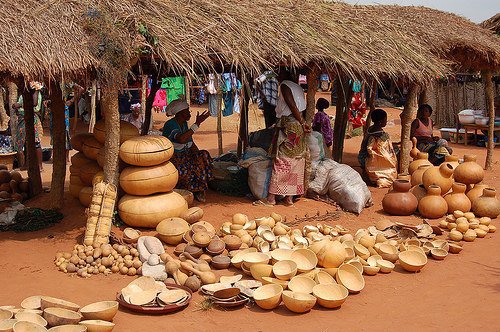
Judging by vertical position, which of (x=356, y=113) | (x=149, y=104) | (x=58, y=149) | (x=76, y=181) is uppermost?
(x=149, y=104)

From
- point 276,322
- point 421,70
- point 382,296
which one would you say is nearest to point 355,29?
point 421,70

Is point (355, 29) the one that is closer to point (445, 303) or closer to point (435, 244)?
point (435, 244)

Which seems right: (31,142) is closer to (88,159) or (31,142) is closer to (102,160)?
(88,159)

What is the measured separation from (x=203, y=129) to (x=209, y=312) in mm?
14879

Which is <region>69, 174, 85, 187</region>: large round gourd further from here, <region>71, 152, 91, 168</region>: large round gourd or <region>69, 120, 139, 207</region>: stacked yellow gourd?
<region>71, 152, 91, 168</region>: large round gourd

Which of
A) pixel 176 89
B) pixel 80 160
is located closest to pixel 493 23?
pixel 176 89

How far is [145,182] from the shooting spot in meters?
6.51

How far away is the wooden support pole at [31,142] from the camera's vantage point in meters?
8.26

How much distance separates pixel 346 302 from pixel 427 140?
6417 millimetres

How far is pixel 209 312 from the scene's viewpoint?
4930 millimetres

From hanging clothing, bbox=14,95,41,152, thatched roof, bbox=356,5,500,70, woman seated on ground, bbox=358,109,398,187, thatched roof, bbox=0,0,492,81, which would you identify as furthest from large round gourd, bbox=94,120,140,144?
Result: hanging clothing, bbox=14,95,41,152

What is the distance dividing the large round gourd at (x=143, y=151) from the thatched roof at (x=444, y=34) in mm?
4634

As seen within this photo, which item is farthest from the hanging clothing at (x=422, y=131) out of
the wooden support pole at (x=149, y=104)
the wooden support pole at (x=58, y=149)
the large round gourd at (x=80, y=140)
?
the wooden support pole at (x=58, y=149)

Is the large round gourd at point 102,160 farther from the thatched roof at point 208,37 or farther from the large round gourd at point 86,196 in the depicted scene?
the thatched roof at point 208,37
